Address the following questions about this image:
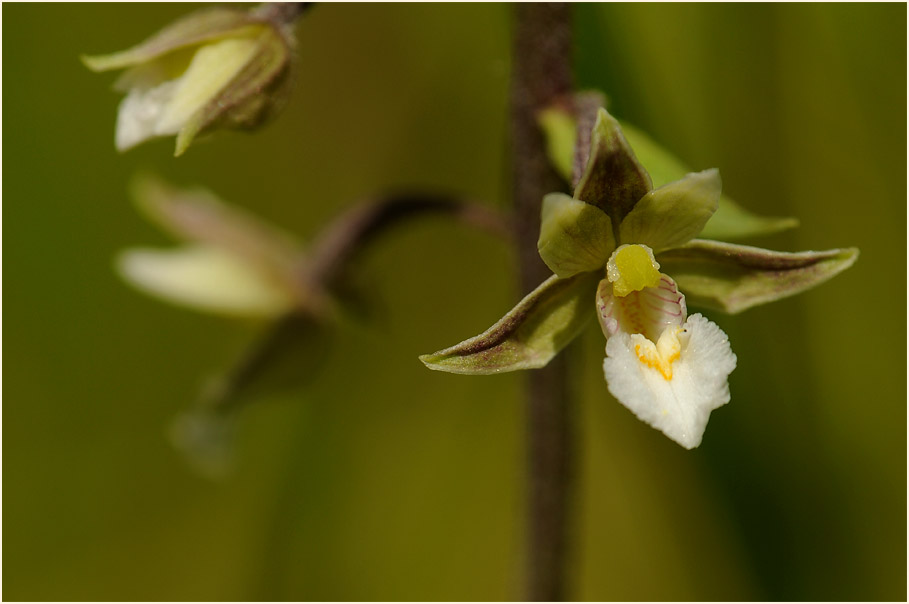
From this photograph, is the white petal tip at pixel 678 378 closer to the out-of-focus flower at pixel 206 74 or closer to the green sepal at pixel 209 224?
the out-of-focus flower at pixel 206 74

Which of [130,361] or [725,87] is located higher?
[725,87]

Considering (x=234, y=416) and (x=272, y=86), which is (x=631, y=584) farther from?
(x=272, y=86)

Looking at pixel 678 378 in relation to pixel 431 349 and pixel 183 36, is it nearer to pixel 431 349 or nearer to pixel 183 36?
pixel 183 36

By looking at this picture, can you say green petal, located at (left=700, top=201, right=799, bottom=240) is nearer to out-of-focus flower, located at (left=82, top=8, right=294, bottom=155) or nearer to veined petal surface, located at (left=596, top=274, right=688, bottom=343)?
veined petal surface, located at (left=596, top=274, right=688, bottom=343)

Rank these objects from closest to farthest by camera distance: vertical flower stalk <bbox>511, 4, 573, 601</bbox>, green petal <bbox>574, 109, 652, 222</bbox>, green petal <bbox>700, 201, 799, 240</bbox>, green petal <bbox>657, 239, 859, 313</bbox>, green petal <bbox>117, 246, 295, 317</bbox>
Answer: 1. green petal <bbox>574, 109, 652, 222</bbox>
2. green petal <bbox>657, 239, 859, 313</bbox>
3. green petal <bbox>700, 201, 799, 240</bbox>
4. vertical flower stalk <bbox>511, 4, 573, 601</bbox>
5. green petal <bbox>117, 246, 295, 317</bbox>

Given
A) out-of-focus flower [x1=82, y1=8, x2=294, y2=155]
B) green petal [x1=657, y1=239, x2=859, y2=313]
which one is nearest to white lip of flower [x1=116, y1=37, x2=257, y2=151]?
out-of-focus flower [x1=82, y1=8, x2=294, y2=155]

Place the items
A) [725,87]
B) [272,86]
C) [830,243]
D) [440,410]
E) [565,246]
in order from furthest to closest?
[440,410]
[830,243]
[725,87]
[272,86]
[565,246]

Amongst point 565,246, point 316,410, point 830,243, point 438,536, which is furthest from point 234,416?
point 830,243
